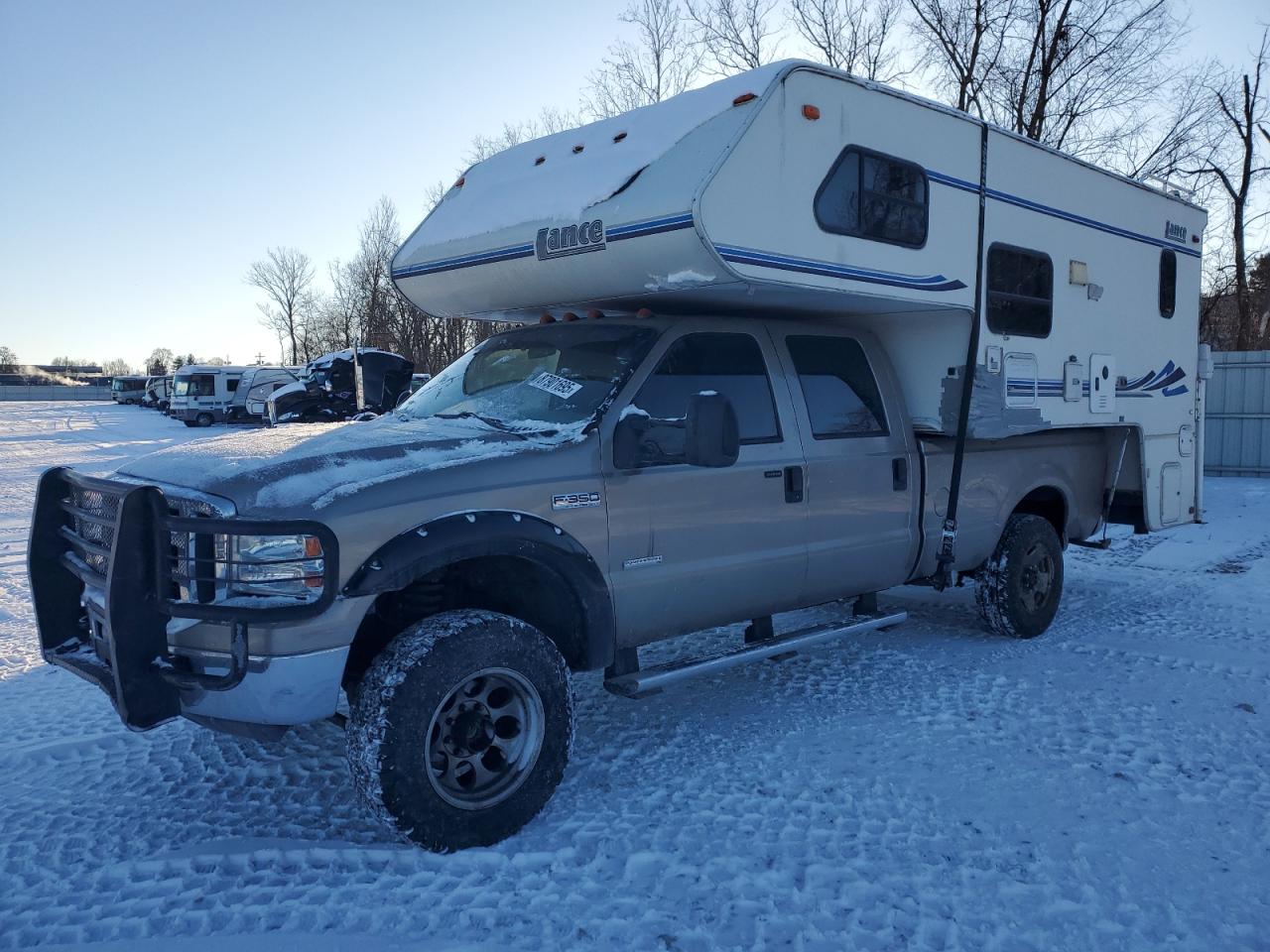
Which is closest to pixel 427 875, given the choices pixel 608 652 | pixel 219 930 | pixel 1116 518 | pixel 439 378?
pixel 219 930

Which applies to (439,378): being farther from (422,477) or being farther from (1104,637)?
(1104,637)

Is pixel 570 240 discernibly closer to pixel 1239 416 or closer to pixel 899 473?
pixel 899 473

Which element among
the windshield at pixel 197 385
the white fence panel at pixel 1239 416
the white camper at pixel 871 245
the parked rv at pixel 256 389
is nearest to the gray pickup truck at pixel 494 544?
the white camper at pixel 871 245

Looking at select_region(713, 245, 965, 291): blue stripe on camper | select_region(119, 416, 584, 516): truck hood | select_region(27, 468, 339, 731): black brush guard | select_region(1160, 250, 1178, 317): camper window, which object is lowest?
select_region(27, 468, 339, 731): black brush guard

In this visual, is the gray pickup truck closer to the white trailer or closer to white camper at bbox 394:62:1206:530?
white camper at bbox 394:62:1206:530

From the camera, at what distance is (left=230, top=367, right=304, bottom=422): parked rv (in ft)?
123

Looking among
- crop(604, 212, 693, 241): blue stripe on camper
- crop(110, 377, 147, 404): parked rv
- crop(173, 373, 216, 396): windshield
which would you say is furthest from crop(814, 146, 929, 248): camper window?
crop(110, 377, 147, 404): parked rv

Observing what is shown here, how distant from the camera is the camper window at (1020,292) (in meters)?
5.82

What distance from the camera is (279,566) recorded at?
10.5ft

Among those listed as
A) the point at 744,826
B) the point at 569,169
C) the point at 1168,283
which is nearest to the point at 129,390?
the point at 569,169

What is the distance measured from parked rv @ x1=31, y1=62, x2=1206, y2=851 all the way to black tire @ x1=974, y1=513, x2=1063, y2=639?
27mm

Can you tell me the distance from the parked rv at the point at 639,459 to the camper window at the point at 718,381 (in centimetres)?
2

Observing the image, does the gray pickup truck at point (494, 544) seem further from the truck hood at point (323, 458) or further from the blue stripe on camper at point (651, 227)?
the blue stripe on camper at point (651, 227)

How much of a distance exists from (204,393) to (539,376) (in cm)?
3778
